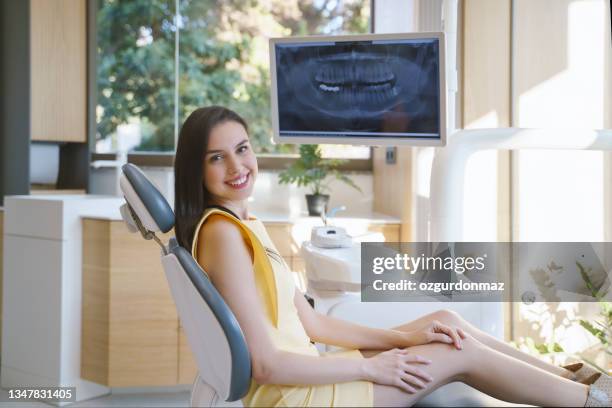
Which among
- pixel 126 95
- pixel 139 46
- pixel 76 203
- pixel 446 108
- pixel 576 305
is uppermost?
pixel 139 46

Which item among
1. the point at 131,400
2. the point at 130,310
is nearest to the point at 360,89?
the point at 130,310

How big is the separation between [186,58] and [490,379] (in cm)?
344

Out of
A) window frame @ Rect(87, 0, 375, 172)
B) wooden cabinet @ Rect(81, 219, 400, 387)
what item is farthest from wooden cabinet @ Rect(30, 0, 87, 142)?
wooden cabinet @ Rect(81, 219, 400, 387)

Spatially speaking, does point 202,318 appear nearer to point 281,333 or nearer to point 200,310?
point 200,310

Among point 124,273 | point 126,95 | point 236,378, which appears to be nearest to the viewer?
point 236,378

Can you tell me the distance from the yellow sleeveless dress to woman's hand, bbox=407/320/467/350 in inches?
5.7

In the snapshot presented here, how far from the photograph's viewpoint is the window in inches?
157

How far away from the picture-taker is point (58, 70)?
370 cm

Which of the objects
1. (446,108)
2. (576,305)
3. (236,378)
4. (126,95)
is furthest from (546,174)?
(126,95)

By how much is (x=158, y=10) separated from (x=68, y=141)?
0.93 m

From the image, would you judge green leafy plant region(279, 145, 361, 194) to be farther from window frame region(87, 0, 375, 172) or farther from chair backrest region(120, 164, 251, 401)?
chair backrest region(120, 164, 251, 401)

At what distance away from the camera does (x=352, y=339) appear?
1.78 m

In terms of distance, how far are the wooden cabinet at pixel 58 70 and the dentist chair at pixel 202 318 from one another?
7.55 feet

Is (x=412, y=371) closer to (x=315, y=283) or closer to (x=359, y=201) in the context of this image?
(x=315, y=283)
